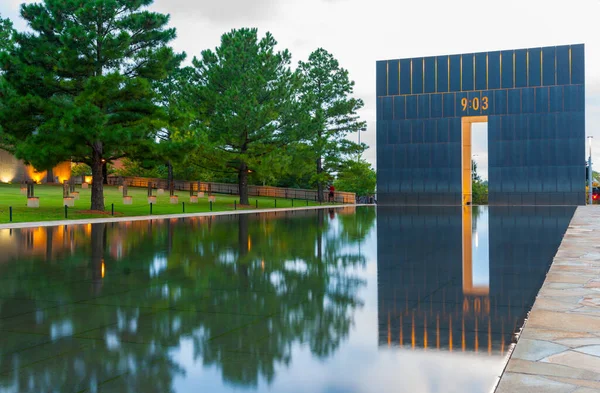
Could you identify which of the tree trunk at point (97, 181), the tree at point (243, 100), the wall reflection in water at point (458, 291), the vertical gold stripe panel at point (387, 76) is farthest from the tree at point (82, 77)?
the vertical gold stripe panel at point (387, 76)

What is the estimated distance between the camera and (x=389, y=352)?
5.29 m

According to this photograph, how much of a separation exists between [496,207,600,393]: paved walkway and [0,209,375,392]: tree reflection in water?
5.40ft

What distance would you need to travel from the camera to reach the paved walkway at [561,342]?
4.29 m

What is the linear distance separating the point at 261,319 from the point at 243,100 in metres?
34.0

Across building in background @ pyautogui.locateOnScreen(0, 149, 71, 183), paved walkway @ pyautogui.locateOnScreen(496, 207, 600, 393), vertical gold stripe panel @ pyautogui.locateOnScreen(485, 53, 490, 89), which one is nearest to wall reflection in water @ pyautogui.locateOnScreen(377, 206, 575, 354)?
paved walkway @ pyautogui.locateOnScreen(496, 207, 600, 393)

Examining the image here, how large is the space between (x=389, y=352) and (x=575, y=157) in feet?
190

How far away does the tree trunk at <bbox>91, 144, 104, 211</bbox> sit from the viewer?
3006 centimetres

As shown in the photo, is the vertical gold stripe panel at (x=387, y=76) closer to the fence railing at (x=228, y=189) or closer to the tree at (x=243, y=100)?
the fence railing at (x=228, y=189)

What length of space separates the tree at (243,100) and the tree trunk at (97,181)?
9459 millimetres

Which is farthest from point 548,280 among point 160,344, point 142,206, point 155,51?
point 142,206

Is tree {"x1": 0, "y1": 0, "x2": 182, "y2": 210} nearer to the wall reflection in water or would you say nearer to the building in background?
the wall reflection in water

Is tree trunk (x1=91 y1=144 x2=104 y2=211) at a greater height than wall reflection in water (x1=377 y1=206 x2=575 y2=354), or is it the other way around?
tree trunk (x1=91 y1=144 x2=104 y2=211)

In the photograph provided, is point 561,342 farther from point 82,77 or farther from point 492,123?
point 492,123

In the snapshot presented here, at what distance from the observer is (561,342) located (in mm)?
5402
